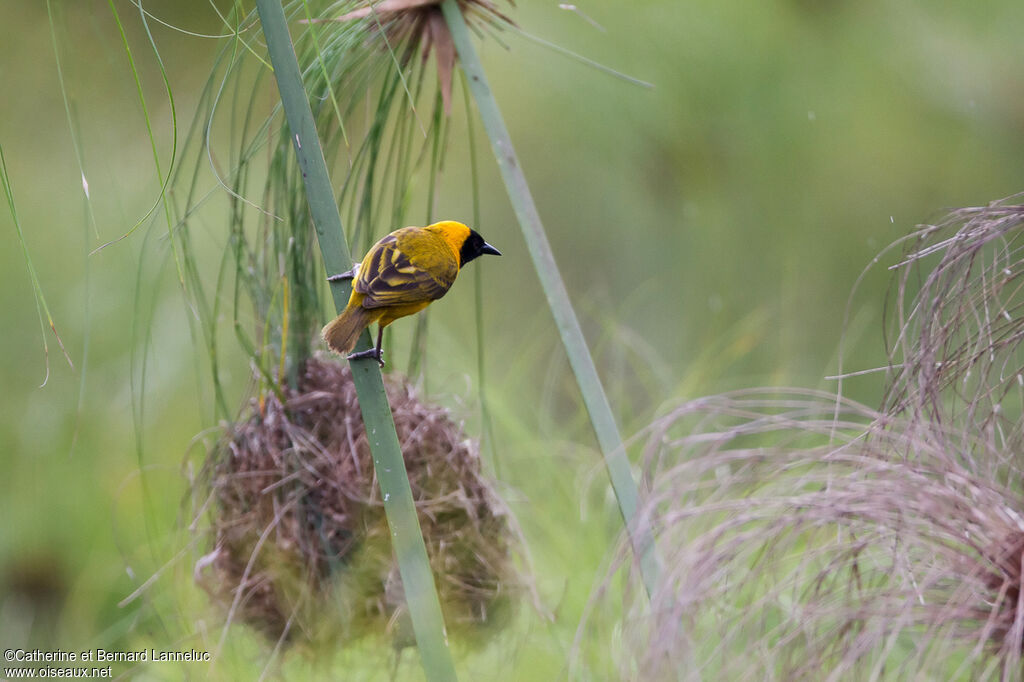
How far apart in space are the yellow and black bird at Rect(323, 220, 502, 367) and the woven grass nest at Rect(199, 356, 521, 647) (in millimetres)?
113

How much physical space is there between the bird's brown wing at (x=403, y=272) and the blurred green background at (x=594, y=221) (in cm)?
76

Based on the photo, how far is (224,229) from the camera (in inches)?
93.6

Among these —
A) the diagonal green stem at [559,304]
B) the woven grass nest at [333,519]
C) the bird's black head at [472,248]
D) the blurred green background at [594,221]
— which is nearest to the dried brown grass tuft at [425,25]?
the diagonal green stem at [559,304]

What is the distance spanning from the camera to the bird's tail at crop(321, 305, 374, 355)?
91cm

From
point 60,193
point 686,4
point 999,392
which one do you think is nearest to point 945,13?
point 686,4

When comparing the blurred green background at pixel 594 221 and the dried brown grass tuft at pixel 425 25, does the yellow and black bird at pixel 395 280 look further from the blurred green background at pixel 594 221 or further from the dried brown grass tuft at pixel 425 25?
the blurred green background at pixel 594 221

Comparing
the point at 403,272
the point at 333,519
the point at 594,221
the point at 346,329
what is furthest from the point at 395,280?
the point at 594,221

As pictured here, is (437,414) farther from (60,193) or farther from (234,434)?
(60,193)

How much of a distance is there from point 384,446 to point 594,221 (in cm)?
191

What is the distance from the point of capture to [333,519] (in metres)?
1.09

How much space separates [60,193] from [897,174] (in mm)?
2230

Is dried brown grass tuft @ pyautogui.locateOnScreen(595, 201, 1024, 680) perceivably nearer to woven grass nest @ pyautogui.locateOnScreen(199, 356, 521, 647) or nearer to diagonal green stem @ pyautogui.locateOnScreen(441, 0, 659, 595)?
diagonal green stem @ pyautogui.locateOnScreen(441, 0, 659, 595)

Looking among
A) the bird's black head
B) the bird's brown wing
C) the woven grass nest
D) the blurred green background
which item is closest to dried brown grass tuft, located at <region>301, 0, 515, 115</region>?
the bird's brown wing

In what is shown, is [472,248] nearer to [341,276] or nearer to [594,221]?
[341,276]
